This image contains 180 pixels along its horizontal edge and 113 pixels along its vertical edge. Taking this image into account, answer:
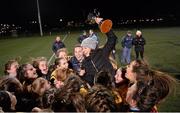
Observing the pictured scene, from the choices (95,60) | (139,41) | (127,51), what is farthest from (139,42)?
(95,60)

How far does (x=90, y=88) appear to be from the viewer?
18.5ft

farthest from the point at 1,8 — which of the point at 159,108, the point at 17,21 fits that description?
the point at 159,108

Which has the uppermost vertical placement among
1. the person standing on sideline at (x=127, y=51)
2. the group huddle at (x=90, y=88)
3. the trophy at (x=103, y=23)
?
the trophy at (x=103, y=23)

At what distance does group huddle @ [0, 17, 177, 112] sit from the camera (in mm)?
4789

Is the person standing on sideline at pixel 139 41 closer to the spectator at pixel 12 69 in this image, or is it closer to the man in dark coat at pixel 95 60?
the man in dark coat at pixel 95 60

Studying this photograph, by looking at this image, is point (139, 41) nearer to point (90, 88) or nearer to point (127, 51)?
point (127, 51)

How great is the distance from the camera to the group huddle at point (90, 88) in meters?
4.79

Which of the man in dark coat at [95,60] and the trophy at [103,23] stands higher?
the trophy at [103,23]

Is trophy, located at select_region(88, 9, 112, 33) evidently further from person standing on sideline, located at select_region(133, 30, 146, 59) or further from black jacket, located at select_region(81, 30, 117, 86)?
person standing on sideline, located at select_region(133, 30, 146, 59)

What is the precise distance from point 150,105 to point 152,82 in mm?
388

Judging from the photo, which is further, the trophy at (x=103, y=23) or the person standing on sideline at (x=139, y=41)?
the person standing on sideline at (x=139, y=41)

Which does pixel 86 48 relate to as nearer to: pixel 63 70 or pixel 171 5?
pixel 63 70

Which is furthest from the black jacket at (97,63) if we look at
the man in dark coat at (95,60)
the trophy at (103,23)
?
the trophy at (103,23)

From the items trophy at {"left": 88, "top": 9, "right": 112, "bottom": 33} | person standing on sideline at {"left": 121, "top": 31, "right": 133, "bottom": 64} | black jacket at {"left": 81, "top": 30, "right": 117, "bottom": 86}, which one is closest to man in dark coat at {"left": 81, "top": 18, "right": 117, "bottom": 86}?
black jacket at {"left": 81, "top": 30, "right": 117, "bottom": 86}
